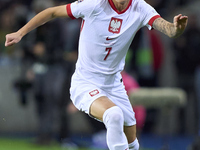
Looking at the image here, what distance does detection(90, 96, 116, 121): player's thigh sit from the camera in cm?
582

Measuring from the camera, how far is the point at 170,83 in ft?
38.6

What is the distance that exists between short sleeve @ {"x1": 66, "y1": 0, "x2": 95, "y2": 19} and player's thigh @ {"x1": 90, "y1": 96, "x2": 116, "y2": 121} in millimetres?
983

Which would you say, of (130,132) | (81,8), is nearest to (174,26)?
(81,8)

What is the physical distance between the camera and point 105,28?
6098 millimetres

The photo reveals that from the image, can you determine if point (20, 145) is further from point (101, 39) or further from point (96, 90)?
point (101, 39)

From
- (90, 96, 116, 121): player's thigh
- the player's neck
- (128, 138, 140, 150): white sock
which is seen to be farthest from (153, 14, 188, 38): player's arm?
(128, 138, 140, 150): white sock

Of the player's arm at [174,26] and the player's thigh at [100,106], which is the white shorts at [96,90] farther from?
the player's arm at [174,26]

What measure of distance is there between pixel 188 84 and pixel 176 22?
5792 millimetres

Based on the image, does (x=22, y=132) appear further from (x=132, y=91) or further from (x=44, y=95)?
(x=132, y=91)

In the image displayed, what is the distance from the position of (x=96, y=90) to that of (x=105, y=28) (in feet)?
2.31

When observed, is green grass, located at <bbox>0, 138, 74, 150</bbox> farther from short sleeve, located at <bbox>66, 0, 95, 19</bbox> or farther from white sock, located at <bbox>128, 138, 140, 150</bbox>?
short sleeve, located at <bbox>66, 0, 95, 19</bbox>

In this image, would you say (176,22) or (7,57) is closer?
(176,22)

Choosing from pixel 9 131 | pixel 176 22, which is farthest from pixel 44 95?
pixel 176 22

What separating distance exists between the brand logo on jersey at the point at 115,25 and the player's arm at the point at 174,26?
39 centimetres
